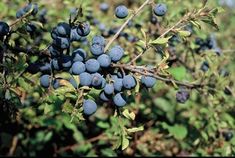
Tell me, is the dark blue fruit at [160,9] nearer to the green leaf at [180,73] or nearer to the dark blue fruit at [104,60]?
the dark blue fruit at [104,60]

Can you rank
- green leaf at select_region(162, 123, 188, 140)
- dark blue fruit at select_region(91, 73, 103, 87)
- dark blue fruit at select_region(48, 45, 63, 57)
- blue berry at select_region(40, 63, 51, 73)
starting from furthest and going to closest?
green leaf at select_region(162, 123, 188, 140) → blue berry at select_region(40, 63, 51, 73) → dark blue fruit at select_region(48, 45, 63, 57) → dark blue fruit at select_region(91, 73, 103, 87)

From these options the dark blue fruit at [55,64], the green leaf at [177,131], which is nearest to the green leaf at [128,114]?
the dark blue fruit at [55,64]

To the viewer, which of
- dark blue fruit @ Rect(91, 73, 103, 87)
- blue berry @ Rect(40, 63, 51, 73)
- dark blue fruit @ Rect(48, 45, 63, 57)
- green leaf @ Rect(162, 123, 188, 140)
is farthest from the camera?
green leaf @ Rect(162, 123, 188, 140)

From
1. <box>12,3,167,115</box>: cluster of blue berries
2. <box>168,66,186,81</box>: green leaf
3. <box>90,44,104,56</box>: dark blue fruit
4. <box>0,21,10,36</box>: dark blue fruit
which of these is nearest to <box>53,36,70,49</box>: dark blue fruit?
<box>12,3,167,115</box>: cluster of blue berries

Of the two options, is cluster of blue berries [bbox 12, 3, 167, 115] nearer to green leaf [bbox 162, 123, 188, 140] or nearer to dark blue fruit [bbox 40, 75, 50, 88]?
dark blue fruit [bbox 40, 75, 50, 88]

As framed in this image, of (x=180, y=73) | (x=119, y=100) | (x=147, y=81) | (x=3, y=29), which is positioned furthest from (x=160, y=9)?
(x=180, y=73)

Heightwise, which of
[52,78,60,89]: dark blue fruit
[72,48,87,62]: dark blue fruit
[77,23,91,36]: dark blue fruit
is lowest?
[52,78,60,89]: dark blue fruit

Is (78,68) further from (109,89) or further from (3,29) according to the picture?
(3,29)

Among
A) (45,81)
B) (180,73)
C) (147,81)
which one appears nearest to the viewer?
(147,81)
